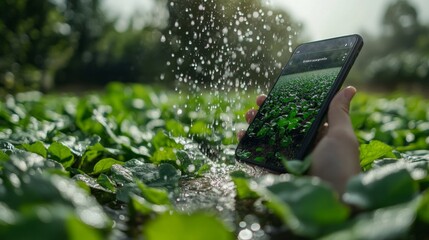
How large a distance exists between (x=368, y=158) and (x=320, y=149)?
56 cm

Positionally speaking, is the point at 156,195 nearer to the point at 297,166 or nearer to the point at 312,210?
the point at 297,166

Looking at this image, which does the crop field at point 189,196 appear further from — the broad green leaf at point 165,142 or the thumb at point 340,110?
the thumb at point 340,110

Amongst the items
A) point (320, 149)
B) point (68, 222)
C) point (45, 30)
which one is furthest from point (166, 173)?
point (45, 30)

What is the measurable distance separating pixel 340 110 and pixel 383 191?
68 centimetres

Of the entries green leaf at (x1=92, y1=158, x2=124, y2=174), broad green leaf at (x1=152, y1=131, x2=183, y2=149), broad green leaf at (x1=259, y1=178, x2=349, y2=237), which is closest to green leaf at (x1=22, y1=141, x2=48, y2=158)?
green leaf at (x1=92, y1=158, x2=124, y2=174)

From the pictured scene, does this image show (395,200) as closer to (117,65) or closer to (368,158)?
(368,158)

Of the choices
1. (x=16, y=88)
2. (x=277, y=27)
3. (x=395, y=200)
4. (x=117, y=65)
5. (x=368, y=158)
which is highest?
(x=395, y=200)

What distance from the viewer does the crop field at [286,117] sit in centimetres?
159

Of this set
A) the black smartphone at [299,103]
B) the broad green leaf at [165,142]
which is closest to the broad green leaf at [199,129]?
the broad green leaf at [165,142]

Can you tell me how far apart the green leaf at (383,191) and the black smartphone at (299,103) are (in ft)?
2.22

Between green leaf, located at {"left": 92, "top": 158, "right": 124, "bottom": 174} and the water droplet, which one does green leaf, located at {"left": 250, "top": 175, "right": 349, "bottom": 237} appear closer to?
the water droplet

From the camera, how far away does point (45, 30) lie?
46.7ft

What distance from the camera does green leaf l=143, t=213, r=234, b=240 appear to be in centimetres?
64

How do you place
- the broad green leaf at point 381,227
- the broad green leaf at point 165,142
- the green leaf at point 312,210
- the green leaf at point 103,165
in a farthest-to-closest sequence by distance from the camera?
1. the broad green leaf at point 165,142
2. the green leaf at point 103,165
3. the green leaf at point 312,210
4. the broad green leaf at point 381,227
